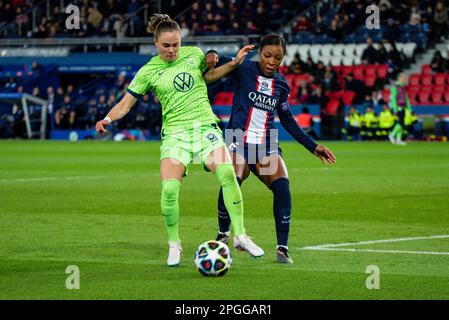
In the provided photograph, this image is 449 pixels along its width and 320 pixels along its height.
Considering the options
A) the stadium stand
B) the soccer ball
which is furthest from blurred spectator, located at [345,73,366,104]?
the soccer ball

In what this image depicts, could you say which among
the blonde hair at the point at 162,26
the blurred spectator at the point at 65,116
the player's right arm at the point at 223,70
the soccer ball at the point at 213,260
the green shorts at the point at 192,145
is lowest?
the blurred spectator at the point at 65,116

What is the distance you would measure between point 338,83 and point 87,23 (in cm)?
1268

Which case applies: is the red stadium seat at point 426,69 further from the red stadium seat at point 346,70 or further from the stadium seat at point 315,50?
the stadium seat at point 315,50

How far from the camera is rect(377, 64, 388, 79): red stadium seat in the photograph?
40.0 m

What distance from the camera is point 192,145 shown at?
9906mm

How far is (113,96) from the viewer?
1649 inches

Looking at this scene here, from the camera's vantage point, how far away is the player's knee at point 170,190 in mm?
9586

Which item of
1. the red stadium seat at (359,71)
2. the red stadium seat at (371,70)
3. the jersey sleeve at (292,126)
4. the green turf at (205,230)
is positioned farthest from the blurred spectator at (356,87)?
the jersey sleeve at (292,126)

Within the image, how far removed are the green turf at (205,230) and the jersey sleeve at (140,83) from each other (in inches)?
62.7

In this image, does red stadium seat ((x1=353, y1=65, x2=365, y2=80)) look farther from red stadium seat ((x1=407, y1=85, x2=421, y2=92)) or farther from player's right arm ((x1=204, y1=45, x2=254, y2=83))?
player's right arm ((x1=204, y1=45, x2=254, y2=83))

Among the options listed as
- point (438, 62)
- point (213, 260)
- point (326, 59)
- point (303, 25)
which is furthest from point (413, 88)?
point (213, 260)

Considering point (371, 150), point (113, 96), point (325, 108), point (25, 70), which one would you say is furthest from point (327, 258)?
point (25, 70)
